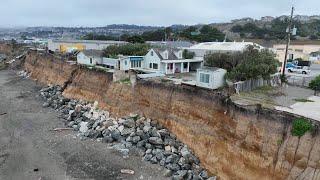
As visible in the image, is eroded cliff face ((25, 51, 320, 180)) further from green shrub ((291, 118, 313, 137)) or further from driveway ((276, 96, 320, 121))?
driveway ((276, 96, 320, 121))

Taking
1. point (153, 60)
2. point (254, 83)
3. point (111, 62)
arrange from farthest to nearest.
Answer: point (111, 62) < point (153, 60) < point (254, 83)

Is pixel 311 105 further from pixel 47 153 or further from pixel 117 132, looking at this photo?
pixel 47 153

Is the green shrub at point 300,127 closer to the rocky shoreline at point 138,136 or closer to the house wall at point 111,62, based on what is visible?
the rocky shoreline at point 138,136

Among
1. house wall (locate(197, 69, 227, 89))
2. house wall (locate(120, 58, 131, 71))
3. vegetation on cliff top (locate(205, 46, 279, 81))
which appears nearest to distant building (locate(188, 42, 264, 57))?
vegetation on cliff top (locate(205, 46, 279, 81))

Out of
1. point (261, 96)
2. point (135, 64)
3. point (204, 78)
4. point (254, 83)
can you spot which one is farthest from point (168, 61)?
point (261, 96)

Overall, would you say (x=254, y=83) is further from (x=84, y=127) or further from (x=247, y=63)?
(x=84, y=127)
